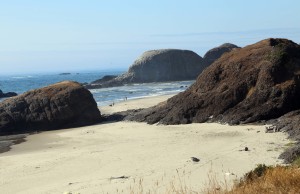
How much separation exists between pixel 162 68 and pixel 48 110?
59644 millimetres

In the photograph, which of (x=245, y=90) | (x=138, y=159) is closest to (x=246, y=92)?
(x=245, y=90)

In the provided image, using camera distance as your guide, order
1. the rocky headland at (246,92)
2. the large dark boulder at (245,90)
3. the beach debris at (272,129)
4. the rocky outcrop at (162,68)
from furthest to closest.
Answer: the rocky outcrop at (162,68), the large dark boulder at (245,90), the rocky headland at (246,92), the beach debris at (272,129)

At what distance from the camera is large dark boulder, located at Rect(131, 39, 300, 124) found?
19.3 meters

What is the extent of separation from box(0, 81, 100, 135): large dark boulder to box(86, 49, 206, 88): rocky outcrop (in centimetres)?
5520

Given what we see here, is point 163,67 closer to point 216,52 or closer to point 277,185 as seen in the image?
point 216,52

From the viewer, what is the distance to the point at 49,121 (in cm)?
2556

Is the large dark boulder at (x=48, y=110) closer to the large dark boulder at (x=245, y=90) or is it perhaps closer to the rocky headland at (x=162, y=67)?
the large dark boulder at (x=245, y=90)

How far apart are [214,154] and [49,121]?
14.4 m

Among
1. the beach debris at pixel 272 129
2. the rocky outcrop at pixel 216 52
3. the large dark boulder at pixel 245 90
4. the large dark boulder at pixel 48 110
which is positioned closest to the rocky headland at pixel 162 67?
the rocky outcrop at pixel 216 52

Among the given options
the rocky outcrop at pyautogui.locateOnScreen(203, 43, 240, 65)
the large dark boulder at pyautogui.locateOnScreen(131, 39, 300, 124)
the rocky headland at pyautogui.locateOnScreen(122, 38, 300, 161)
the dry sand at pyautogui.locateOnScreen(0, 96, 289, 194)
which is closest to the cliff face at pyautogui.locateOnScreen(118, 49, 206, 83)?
the rocky outcrop at pyautogui.locateOnScreen(203, 43, 240, 65)

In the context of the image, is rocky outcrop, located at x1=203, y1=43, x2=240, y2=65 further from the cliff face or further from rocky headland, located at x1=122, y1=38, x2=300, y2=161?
rocky headland, located at x1=122, y1=38, x2=300, y2=161

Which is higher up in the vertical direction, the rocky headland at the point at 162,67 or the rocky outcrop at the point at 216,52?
the rocky outcrop at the point at 216,52

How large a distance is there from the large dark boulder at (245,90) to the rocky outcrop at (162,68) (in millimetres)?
59404

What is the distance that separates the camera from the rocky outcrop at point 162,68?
84250 mm
